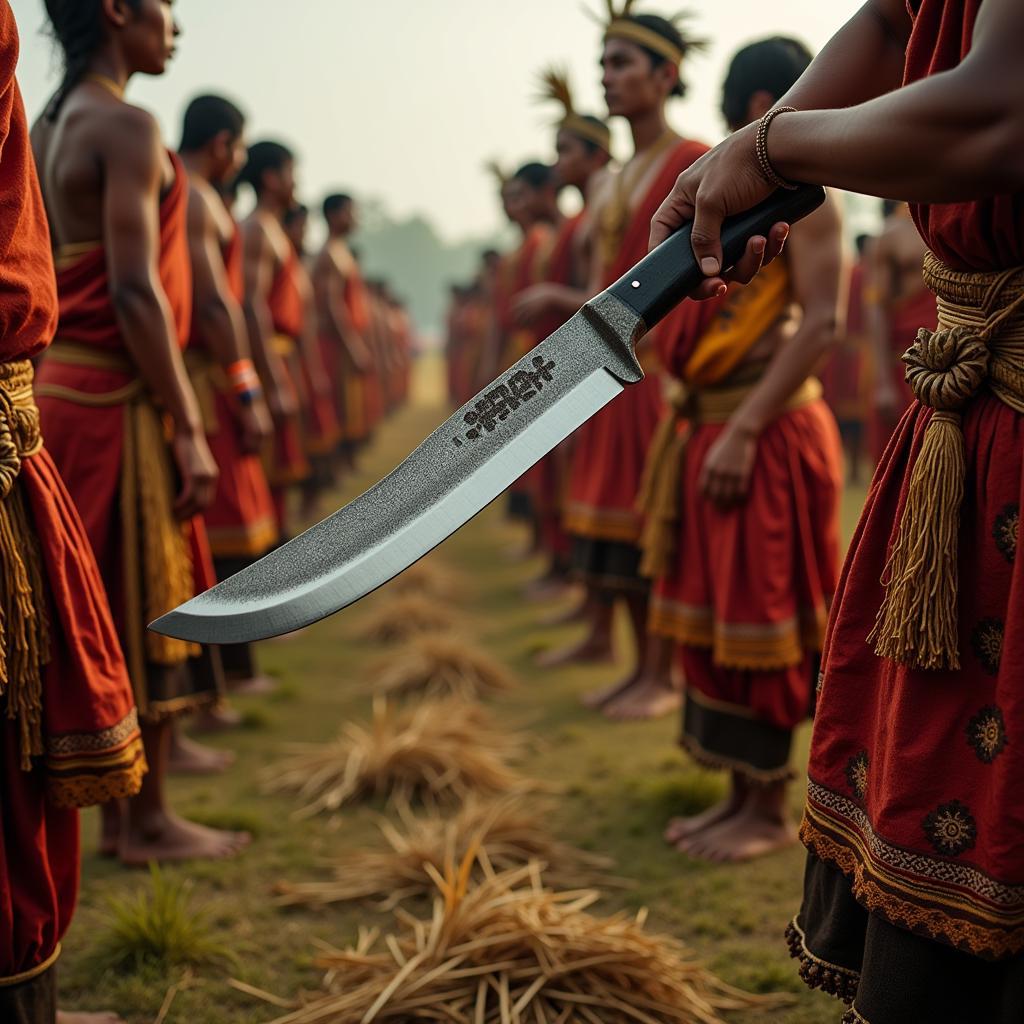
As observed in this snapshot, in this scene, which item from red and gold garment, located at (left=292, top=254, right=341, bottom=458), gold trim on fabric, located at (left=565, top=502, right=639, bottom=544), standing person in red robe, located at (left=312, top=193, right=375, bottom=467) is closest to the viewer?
gold trim on fabric, located at (left=565, top=502, right=639, bottom=544)

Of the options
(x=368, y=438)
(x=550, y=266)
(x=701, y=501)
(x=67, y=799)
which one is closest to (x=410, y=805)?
(x=701, y=501)

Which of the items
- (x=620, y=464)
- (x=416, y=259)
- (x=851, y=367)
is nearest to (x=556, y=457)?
(x=620, y=464)

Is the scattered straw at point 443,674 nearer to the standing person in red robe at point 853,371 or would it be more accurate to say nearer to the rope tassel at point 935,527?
the rope tassel at point 935,527

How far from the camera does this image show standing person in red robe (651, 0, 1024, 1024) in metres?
1.34

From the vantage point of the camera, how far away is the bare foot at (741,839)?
10.5 feet

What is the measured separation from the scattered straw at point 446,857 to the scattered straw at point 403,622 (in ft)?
8.83

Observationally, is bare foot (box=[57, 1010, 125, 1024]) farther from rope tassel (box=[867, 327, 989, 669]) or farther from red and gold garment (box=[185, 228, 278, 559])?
red and gold garment (box=[185, 228, 278, 559])

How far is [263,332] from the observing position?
5.48 meters

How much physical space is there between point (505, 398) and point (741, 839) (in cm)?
211

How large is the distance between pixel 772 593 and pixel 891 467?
1.50m

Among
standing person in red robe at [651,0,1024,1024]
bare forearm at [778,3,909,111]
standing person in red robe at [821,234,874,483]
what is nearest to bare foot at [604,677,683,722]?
standing person in red robe at [651,0,1024,1024]

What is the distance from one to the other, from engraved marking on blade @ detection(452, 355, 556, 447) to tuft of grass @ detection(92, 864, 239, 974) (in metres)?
1.66

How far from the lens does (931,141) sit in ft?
4.09

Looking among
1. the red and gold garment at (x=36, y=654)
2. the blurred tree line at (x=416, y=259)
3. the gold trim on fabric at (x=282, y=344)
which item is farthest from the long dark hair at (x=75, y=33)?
the blurred tree line at (x=416, y=259)
